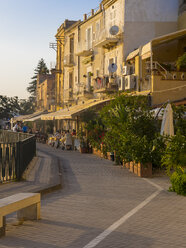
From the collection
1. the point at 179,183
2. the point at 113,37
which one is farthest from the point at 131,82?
the point at 179,183

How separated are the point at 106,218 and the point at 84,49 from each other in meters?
27.9

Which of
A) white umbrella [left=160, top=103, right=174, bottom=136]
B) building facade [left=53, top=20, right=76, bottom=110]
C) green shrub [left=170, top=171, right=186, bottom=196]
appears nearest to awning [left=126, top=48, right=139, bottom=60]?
white umbrella [left=160, top=103, right=174, bottom=136]

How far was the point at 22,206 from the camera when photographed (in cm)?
739

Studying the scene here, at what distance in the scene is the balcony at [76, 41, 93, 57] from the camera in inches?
1331

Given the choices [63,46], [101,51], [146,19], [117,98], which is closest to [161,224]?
[117,98]

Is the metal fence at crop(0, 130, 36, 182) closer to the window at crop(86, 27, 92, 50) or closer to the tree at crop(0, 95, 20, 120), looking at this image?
the window at crop(86, 27, 92, 50)

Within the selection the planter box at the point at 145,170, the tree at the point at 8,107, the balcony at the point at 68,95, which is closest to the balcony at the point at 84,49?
the balcony at the point at 68,95

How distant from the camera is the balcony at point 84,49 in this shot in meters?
33.8

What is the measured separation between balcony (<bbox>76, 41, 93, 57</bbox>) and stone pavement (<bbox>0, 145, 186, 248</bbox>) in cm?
2188

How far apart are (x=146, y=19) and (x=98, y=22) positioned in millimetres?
5383

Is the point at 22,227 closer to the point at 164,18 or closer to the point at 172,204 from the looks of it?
the point at 172,204

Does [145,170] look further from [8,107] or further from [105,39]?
[8,107]

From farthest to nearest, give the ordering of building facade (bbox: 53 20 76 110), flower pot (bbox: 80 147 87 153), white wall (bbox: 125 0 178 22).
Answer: building facade (bbox: 53 20 76 110) → white wall (bbox: 125 0 178 22) → flower pot (bbox: 80 147 87 153)

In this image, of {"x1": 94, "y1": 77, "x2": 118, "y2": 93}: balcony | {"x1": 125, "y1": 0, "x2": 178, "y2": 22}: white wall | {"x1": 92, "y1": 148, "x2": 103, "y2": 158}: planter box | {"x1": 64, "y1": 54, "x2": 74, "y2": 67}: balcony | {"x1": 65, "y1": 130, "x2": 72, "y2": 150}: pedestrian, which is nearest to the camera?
{"x1": 92, "y1": 148, "x2": 103, "y2": 158}: planter box
